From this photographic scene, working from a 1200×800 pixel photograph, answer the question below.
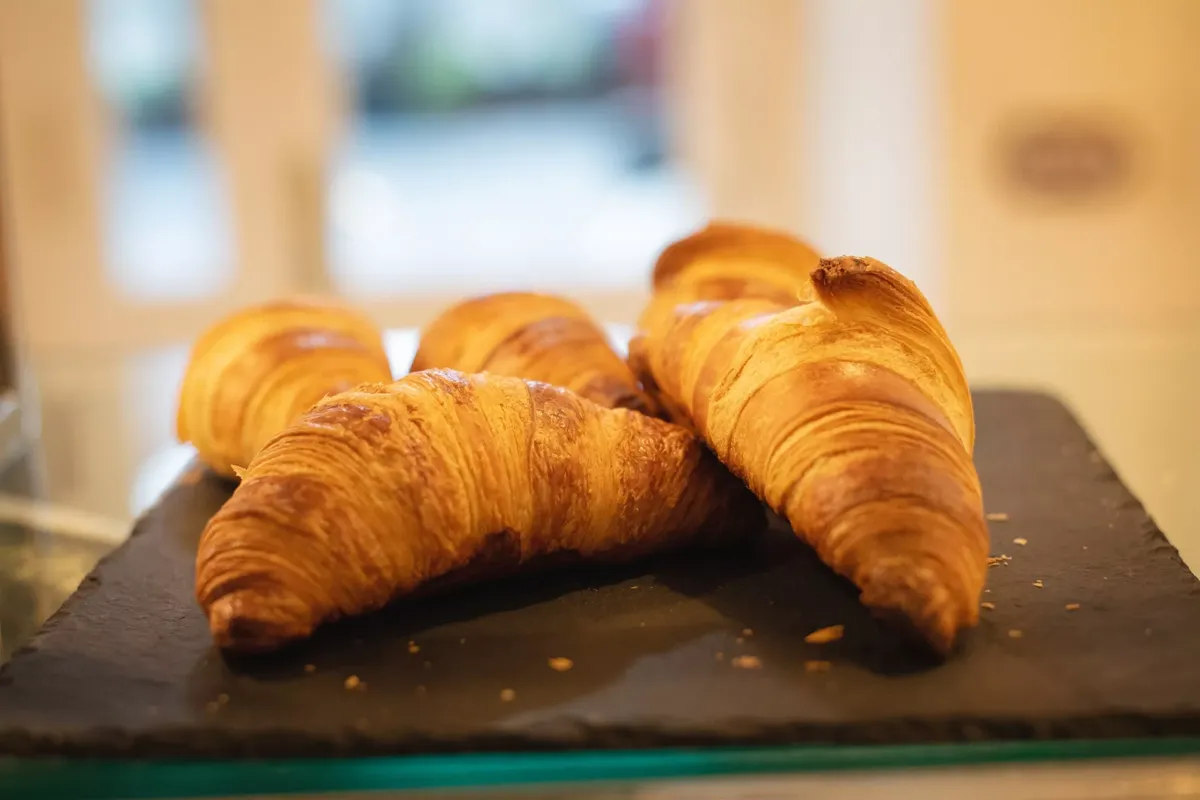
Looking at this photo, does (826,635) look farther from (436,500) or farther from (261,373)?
(261,373)

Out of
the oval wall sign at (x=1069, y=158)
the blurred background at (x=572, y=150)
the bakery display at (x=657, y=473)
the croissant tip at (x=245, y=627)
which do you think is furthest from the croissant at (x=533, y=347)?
the oval wall sign at (x=1069, y=158)

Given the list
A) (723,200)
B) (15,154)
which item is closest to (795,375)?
(723,200)

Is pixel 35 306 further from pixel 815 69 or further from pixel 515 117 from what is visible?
Result: pixel 815 69

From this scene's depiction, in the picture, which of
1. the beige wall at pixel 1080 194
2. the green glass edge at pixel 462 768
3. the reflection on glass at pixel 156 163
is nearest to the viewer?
the green glass edge at pixel 462 768

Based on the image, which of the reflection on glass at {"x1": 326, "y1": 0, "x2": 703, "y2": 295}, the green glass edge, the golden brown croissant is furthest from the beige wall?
the green glass edge

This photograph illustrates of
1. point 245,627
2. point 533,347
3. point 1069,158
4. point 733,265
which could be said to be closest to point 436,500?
point 245,627

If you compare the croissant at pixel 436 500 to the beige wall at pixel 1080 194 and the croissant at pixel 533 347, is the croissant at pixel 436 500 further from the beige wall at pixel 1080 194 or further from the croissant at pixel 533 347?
the beige wall at pixel 1080 194
